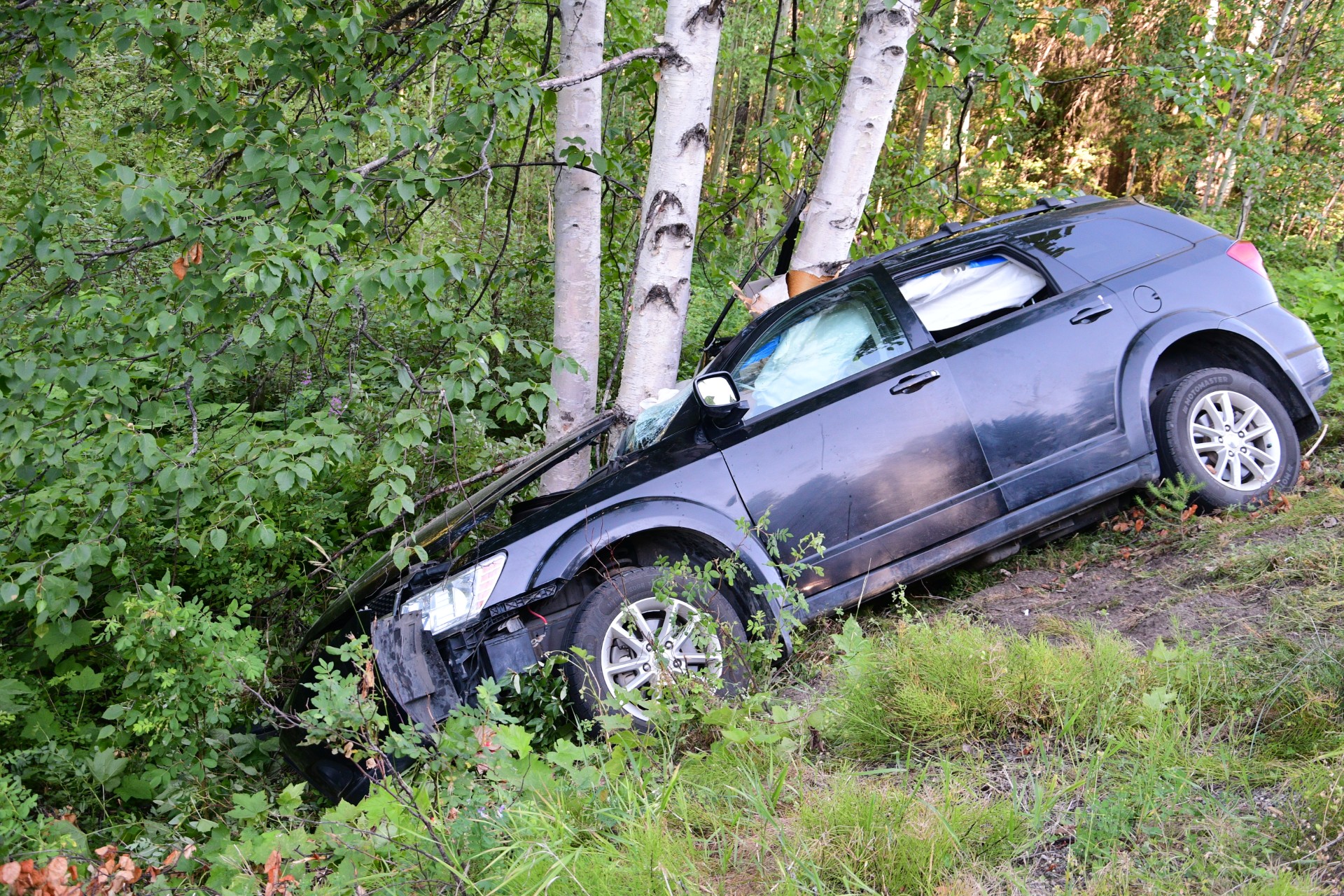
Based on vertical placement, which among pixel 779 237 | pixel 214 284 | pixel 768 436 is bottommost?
pixel 768 436

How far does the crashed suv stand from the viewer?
3799 millimetres

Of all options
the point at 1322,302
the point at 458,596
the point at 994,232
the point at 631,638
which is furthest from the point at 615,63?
the point at 1322,302

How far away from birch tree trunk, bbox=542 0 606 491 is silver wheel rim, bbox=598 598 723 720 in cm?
166

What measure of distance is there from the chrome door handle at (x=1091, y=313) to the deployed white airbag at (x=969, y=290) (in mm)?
259

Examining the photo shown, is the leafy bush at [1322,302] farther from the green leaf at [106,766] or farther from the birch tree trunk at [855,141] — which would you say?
the green leaf at [106,766]

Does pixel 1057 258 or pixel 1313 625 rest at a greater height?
pixel 1057 258

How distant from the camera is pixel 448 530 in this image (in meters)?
4.17

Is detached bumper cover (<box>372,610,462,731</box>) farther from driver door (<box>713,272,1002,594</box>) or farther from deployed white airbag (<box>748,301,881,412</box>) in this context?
deployed white airbag (<box>748,301,881,412</box>)

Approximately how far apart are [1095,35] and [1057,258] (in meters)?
1.19

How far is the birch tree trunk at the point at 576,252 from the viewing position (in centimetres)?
518

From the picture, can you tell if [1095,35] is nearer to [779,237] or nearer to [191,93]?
[779,237]

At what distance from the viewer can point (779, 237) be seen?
18.4ft

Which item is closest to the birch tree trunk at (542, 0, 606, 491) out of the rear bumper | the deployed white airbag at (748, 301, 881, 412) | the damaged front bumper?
the deployed white airbag at (748, 301, 881, 412)

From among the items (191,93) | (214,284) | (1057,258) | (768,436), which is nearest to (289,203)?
(214,284)
